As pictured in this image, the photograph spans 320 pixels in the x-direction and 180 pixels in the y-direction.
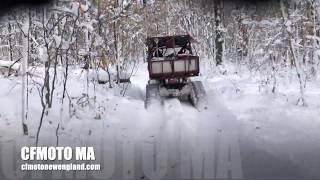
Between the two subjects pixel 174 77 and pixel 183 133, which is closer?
pixel 183 133

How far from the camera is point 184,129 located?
7.90 metres

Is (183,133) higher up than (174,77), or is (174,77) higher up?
(174,77)

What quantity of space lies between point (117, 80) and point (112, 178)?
10069 millimetres

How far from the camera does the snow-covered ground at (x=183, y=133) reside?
5113 millimetres

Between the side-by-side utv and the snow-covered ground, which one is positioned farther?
the side-by-side utv

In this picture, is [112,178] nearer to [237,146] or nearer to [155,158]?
[155,158]

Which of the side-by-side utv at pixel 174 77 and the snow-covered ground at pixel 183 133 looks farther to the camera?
the side-by-side utv at pixel 174 77

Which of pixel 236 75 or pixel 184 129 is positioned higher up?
pixel 236 75

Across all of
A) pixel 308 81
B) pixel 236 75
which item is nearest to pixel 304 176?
pixel 308 81

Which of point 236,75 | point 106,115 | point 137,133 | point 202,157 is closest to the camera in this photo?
point 202,157

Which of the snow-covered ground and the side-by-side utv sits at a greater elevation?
the side-by-side utv

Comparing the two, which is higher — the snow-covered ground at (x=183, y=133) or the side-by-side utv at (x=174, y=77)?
the side-by-side utv at (x=174, y=77)

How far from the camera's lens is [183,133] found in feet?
24.7

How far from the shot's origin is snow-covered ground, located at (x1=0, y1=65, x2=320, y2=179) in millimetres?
5113
